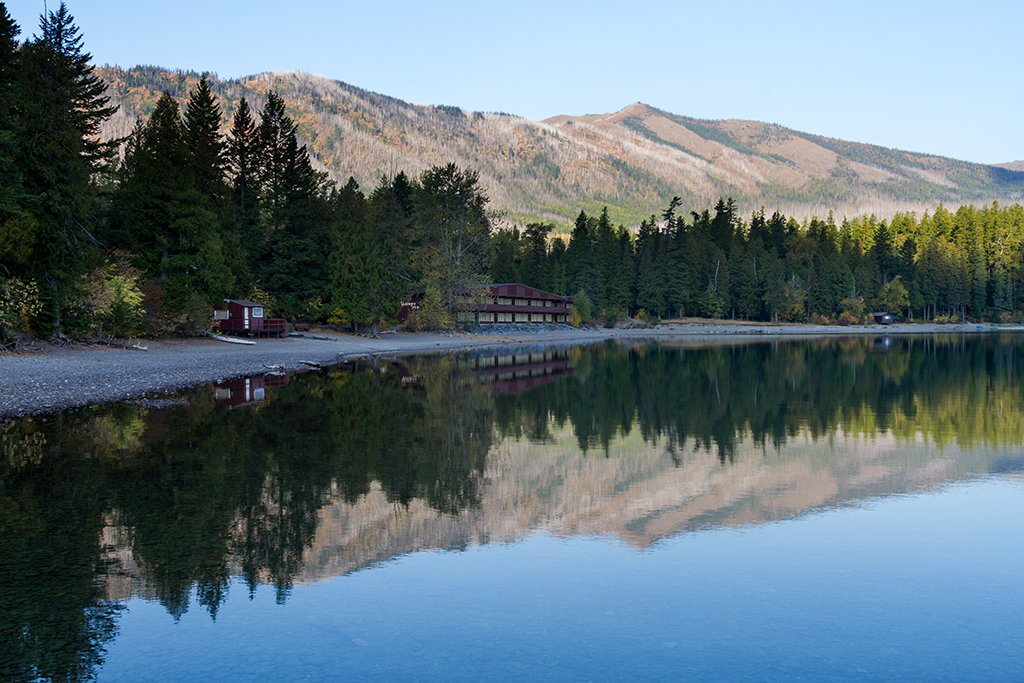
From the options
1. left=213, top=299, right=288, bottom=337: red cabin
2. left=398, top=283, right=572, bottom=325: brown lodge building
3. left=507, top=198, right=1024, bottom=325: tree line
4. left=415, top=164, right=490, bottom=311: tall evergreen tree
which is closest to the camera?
left=213, top=299, right=288, bottom=337: red cabin

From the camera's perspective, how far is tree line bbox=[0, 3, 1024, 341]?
36.1 m

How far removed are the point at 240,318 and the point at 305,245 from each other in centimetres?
1290

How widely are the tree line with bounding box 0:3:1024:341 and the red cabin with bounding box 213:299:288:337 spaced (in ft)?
11.3

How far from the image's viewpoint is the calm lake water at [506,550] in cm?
627

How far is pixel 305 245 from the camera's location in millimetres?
69562

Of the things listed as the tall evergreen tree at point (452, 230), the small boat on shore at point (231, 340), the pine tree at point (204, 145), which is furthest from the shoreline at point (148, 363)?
the pine tree at point (204, 145)

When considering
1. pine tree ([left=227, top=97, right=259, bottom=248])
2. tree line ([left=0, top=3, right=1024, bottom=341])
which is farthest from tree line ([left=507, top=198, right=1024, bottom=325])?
pine tree ([left=227, top=97, right=259, bottom=248])

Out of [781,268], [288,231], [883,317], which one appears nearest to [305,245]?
[288,231]

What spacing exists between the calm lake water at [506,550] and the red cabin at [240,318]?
4099 cm

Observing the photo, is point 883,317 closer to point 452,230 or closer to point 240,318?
point 452,230

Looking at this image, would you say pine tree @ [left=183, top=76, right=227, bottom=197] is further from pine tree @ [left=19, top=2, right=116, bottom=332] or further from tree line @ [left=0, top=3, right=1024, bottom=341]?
pine tree @ [left=19, top=2, right=116, bottom=332]

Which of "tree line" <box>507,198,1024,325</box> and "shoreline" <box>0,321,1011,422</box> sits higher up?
"tree line" <box>507,198,1024,325</box>

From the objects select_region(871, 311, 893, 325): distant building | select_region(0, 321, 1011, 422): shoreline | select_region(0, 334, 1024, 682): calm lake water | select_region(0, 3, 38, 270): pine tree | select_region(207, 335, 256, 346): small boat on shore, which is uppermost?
select_region(0, 3, 38, 270): pine tree

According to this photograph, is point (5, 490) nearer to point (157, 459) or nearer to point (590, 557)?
point (157, 459)
